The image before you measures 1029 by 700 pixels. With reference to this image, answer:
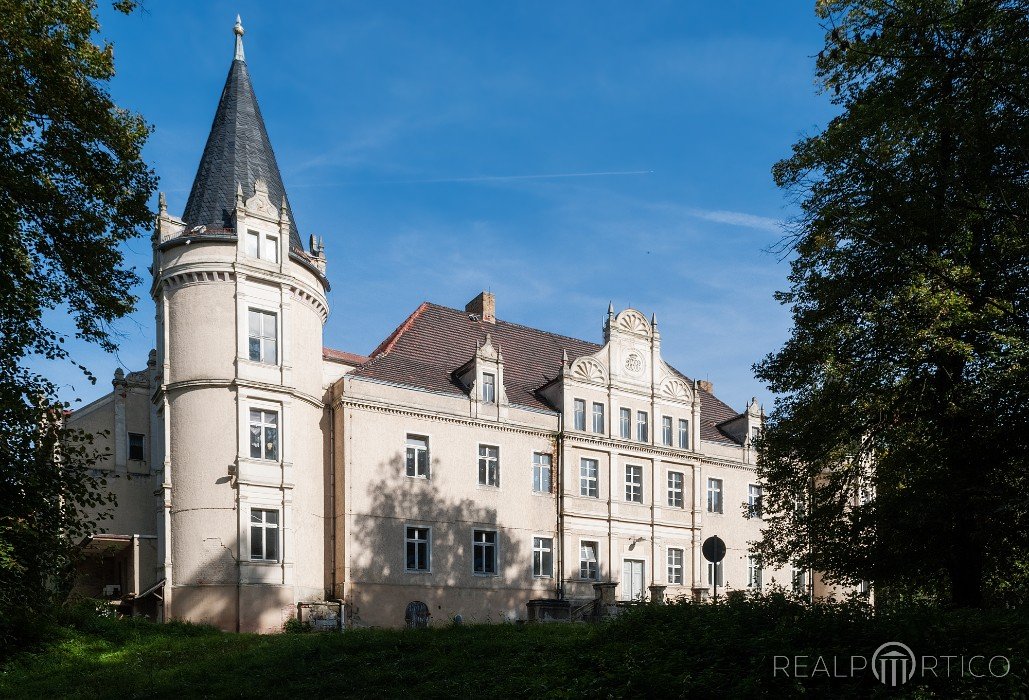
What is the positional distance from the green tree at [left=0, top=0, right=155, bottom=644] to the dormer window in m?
15.0

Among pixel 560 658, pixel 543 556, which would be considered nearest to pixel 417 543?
pixel 543 556

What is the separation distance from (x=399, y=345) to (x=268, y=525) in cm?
894

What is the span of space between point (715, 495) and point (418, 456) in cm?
1452

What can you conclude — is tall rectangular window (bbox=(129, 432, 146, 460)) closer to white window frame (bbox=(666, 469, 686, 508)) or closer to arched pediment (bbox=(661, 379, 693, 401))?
arched pediment (bbox=(661, 379, 693, 401))

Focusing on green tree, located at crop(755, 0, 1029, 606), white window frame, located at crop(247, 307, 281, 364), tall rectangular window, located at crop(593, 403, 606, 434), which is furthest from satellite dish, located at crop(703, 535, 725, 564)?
tall rectangular window, located at crop(593, 403, 606, 434)

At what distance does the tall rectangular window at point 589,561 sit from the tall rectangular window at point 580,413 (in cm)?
453

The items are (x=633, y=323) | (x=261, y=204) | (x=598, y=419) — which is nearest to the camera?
(x=261, y=204)

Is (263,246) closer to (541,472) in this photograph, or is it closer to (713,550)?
(541,472)

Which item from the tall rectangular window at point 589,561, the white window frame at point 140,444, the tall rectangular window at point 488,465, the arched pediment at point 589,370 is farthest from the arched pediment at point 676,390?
the white window frame at point 140,444

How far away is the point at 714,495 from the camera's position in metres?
41.0

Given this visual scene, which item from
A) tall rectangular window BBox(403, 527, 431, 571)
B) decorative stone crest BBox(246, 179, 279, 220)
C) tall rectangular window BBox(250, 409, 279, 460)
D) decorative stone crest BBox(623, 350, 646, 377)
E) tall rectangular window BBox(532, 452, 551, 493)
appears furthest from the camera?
decorative stone crest BBox(623, 350, 646, 377)

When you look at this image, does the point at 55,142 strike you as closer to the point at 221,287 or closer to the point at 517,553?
the point at 221,287

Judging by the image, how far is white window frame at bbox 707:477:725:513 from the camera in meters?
40.8

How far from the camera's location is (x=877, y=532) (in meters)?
18.0
